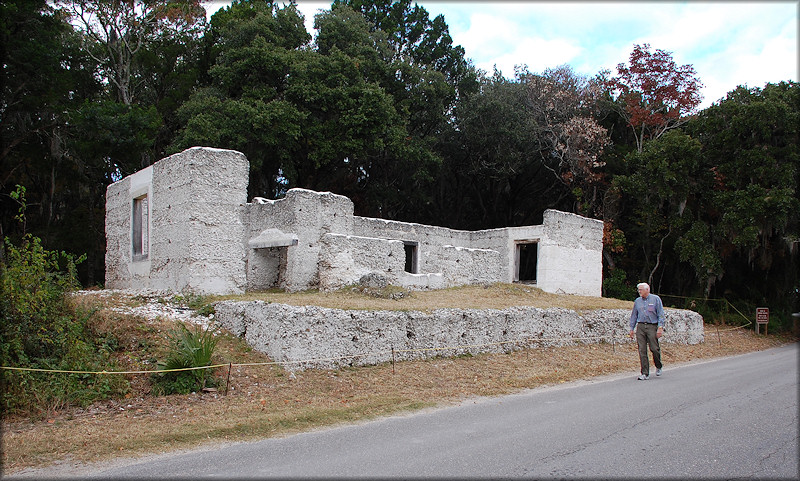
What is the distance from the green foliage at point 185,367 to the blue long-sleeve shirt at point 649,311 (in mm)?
7513

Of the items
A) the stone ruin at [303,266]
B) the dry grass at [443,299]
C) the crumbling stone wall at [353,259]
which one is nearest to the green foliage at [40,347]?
the stone ruin at [303,266]

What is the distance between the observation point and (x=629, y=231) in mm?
29109

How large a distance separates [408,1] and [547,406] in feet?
103

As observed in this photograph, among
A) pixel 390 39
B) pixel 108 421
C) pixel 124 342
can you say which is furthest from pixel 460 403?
pixel 390 39

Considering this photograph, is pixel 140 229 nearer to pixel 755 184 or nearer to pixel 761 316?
pixel 761 316

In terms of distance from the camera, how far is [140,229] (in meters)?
15.6

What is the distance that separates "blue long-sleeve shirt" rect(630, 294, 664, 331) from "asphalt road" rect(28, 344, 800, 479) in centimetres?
193

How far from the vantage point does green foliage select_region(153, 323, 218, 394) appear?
829 cm

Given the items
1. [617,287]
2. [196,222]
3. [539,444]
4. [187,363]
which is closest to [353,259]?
[196,222]

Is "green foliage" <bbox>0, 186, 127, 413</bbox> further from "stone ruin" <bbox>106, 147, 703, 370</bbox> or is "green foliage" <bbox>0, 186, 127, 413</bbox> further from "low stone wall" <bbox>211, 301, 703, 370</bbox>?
"stone ruin" <bbox>106, 147, 703, 370</bbox>

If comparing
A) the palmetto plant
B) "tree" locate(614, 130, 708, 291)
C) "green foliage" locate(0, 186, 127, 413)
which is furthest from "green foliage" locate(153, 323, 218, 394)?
"tree" locate(614, 130, 708, 291)

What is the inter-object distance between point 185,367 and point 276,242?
27.2 feet

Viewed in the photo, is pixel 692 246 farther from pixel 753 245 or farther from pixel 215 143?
pixel 215 143

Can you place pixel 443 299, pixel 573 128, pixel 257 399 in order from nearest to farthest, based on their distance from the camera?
pixel 257 399 < pixel 443 299 < pixel 573 128
